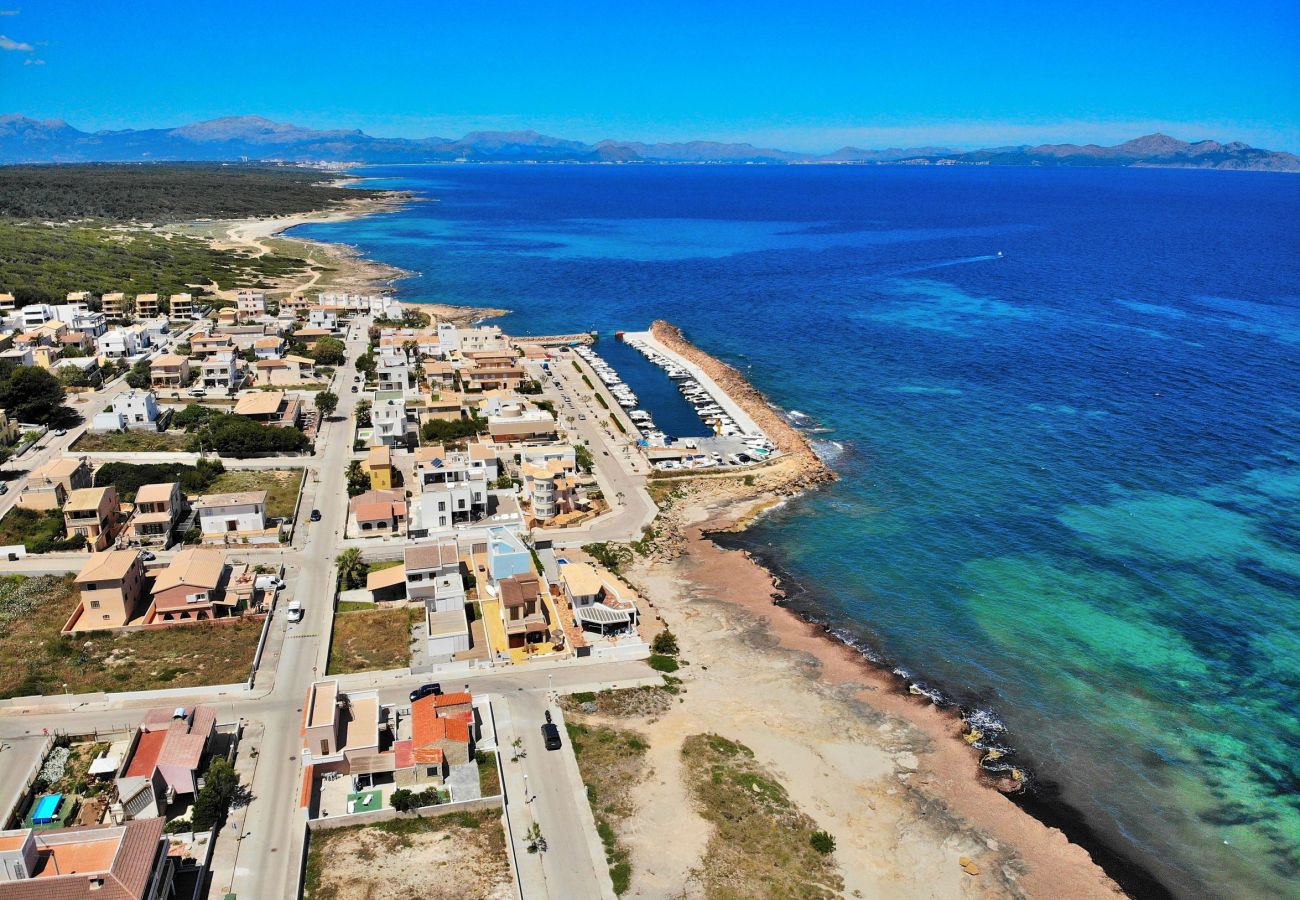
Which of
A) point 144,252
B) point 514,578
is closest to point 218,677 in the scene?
point 514,578

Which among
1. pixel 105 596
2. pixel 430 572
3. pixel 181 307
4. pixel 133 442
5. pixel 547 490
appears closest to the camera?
pixel 105 596

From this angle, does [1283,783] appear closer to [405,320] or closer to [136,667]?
[136,667]

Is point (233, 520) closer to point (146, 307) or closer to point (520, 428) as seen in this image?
point (520, 428)

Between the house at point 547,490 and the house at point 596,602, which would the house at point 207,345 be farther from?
the house at point 596,602

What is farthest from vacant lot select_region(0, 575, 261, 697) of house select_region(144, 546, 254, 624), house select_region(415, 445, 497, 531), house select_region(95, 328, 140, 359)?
house select_region(95, 328, 140, 359)

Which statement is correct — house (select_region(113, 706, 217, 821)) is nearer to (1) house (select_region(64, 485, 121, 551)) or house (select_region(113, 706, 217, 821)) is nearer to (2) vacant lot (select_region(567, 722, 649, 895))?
(2) vacant lot (select_region(567, 722, 649, 895))

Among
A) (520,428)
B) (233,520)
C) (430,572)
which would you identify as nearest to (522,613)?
(430,572)
